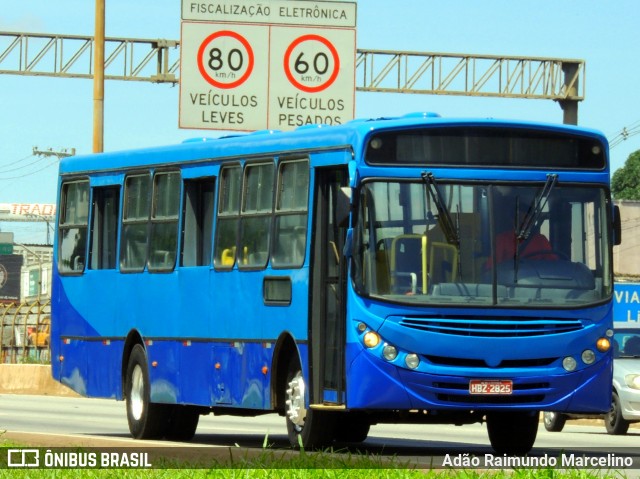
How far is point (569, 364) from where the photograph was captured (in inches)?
642

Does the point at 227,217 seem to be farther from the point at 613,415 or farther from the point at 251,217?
the point at 613,415

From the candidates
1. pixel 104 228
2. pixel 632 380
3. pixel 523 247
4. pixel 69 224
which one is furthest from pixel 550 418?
pixel 523 247

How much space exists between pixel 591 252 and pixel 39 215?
539 feet

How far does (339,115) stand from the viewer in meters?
26.0

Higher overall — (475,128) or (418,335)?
(475,128)

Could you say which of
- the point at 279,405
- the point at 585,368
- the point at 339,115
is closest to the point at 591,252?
the point at 585,368

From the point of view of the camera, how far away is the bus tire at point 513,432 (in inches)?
694

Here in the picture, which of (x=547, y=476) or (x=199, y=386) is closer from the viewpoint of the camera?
(x=547, y=476)

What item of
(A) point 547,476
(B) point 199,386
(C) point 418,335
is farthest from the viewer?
(B) point 199,386

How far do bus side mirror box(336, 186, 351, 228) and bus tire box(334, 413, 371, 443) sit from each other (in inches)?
78.1

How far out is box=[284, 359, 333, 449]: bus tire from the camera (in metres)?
17.0

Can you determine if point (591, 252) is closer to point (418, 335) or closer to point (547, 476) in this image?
point (418, 335)

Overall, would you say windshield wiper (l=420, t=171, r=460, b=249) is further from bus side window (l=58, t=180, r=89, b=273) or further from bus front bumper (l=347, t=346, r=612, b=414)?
bus side window (l=58, t=180, r=89, b=273)

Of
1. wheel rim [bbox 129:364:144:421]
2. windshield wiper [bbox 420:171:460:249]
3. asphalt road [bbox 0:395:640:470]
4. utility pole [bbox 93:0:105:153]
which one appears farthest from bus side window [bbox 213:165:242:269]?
utility pole [bbox 93:0:105:153]
